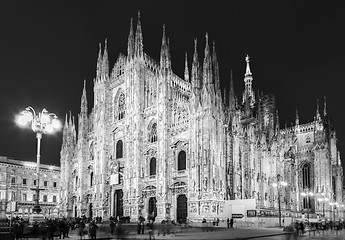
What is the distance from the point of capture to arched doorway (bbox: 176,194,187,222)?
49031 mm

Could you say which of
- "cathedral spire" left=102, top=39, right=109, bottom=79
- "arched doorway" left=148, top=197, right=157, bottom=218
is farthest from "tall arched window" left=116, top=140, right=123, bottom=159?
"cathedral spire" left=102, top=39, right=109, bottom=79

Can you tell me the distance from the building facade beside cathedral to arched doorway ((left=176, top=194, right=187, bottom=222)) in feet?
0.41

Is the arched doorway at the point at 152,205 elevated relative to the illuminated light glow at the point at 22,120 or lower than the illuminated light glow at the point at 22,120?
lower

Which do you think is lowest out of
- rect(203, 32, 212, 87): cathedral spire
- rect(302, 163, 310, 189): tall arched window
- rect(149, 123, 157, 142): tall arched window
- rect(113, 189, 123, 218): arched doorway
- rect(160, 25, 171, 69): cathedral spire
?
rect(113, 189, 123, 218): arched doorway

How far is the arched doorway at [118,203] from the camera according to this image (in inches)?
2265

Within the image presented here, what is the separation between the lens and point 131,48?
58.4 metres

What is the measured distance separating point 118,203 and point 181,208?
12.5m

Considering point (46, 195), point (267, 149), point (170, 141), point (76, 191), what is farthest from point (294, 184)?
point (46, 195)

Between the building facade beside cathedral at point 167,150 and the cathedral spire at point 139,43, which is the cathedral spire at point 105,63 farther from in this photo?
the cathedral spire at point 139,43

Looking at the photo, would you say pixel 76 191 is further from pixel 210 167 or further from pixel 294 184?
pixel 294 184

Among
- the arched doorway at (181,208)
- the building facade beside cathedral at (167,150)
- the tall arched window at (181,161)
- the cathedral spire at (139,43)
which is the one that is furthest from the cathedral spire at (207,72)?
the arched doorway at (181,208)

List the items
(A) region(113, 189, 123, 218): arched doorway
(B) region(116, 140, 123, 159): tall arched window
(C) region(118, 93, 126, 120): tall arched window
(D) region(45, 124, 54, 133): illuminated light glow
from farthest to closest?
(C) region(118, 93, 126, 120): tall arched window, (B) region(116, 140, 123, 159): tall arched window, (A) region(113, 189, 123, 218): arched doorway, (D) region(45, 124, 54, 133): illuminated light glow

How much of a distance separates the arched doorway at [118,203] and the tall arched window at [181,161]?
1178cm

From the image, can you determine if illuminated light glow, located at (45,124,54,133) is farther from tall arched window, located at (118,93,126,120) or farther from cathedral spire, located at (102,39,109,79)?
cathedral spire, located at (102,39,109,79)
